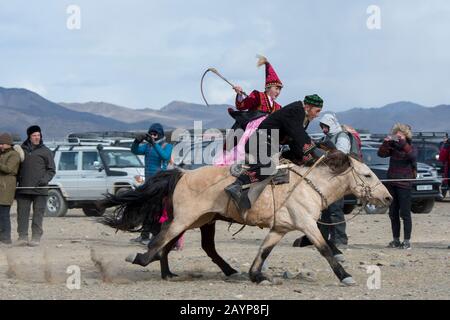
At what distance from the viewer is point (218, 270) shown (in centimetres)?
1208

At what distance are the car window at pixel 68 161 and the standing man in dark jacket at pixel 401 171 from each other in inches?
389

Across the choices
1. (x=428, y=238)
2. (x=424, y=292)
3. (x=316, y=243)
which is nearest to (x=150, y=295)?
(x=316, y=243)

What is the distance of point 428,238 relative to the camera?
1683 centimetres

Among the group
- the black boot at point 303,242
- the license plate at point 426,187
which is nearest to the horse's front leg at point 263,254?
the black boot at point 303,242

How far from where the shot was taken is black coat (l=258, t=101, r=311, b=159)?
34.6 feet

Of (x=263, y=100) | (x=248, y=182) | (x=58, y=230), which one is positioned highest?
(x=263, y=100)

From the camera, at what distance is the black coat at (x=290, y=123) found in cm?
1055

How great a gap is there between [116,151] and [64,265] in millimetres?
10340

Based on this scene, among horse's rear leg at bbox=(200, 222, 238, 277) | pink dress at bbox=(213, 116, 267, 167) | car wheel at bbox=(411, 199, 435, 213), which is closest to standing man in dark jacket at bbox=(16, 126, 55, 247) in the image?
horse's rear leg at bbox=(200, 222, 238, 277)

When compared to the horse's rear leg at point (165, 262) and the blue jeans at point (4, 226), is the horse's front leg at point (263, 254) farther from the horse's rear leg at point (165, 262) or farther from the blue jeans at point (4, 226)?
the blue jeans at point (4, 226)

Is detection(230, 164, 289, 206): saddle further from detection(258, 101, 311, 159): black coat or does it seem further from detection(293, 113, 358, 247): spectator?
detection(293, 113, 358, 247): spectator

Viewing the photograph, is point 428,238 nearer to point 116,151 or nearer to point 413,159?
point 413,159

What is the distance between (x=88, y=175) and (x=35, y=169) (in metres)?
6.69

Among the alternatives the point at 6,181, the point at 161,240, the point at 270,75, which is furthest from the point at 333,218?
the point at 6,181
